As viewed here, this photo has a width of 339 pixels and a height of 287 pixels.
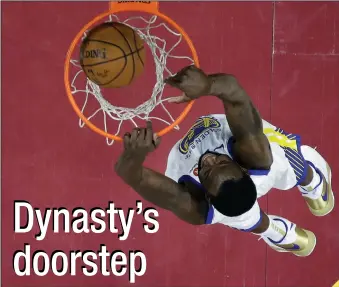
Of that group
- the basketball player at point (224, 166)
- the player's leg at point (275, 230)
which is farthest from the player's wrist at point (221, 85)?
the player's leg at point (275, 230)

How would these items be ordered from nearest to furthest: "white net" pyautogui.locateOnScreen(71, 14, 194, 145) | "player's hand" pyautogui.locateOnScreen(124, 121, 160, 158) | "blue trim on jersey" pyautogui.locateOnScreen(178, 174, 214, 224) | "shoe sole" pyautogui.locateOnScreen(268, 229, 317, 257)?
"player's hand" pyautogui.locateOnScreen(124, 121, 160, 158)
"blue trim on jersey" pyautogui.locateOnScreen(178, 174, 214, 224)
"white net" pyautogui.locateOnScreen(71, 14, 194, 145)
"shoe sole" pyautogui.locateOnScreen(268, 229, 317, 257)

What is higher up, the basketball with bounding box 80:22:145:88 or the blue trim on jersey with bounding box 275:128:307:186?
the basketball with bounding box 80:22:145:88

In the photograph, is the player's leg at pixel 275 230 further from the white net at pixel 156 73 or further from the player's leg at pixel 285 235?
the white net at pixel 156 73

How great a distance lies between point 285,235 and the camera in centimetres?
314

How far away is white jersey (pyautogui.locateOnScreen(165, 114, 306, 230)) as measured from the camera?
8.29 ft

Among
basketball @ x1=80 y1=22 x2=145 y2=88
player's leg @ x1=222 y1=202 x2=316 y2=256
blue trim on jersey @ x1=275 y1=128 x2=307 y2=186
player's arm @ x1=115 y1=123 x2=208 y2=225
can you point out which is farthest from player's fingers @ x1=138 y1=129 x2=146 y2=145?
blue trim on jersey @ x1=275 y1=128 x2=307 y2=186

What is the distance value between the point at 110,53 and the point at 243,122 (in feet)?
2.23

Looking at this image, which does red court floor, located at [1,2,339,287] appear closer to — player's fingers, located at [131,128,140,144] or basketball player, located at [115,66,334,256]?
basketball player, located at [115,66,334,256]

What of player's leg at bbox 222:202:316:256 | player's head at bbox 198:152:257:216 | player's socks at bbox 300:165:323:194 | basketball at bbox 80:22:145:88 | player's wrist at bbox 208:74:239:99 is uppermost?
basketball at bbox 80:22:145:88

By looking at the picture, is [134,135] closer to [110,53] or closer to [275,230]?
[110,53]

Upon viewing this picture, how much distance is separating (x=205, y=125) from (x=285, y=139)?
0.44 metres

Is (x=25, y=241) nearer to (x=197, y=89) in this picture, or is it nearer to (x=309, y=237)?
(x=309, y=237)

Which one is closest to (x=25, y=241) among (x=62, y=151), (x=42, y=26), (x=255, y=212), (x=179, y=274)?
(x=62, y=151)

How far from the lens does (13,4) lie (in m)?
3.55
